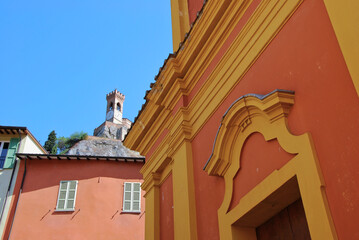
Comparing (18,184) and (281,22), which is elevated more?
(18,184)

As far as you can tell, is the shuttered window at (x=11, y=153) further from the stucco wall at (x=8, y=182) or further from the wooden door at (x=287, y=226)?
the wooden door at (x=287, y=226)

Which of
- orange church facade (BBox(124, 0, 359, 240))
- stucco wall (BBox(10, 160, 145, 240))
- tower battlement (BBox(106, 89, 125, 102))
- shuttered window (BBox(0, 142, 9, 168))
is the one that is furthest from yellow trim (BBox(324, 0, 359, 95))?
tower battlement (BBox(106, 89, 125, 102))

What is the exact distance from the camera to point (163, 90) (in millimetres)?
7512

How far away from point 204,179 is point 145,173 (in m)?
2.37

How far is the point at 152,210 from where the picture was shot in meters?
7.52

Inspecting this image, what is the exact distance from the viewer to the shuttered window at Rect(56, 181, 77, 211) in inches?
678

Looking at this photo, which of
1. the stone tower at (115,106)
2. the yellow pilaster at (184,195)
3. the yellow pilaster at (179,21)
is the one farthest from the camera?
the stone tower at (115,106)

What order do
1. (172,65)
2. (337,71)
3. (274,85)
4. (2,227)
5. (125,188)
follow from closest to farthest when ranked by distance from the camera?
(337,71)
(274,85)
(172,65)
(2,227)
(125,188)

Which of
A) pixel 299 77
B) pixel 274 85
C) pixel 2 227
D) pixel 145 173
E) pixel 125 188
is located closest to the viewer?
pixel 299 77

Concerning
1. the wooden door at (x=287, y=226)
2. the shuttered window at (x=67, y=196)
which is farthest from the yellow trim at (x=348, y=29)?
the shuttered window at (x=67, y=196)

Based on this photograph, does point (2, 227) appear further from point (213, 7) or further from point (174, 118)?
point (213, 7)

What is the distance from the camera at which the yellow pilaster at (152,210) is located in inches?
287

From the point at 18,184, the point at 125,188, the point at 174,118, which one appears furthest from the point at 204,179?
the point at 18,184

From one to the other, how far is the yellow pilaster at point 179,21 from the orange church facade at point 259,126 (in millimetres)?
1380
